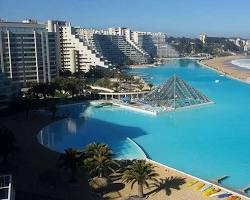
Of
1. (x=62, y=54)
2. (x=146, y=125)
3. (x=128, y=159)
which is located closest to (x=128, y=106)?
(x=146, y=125)

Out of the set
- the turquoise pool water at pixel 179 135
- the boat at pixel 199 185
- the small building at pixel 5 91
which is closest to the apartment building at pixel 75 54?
the turquoise pool water at pixel 179 135

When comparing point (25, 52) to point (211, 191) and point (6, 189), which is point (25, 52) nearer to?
point (211, 191)

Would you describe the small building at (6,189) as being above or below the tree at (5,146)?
above

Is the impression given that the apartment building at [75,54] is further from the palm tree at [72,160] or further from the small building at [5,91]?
the palm tree at [72,160]

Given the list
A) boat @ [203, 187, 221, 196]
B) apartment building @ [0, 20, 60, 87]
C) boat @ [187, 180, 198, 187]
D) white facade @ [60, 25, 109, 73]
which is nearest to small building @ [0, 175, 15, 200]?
boat @ [203, 187, 221, 196]

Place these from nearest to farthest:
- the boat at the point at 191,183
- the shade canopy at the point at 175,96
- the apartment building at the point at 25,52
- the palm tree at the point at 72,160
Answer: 1. the palm tree at the point at 72,160
2. the boat at the point at 191,183
3. the shade canopy at the point at 175,96
4. the apartment building at the point at 25,52

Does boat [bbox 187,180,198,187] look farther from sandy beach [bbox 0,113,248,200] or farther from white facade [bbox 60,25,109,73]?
white facade [bbox 60,25,109,73]
